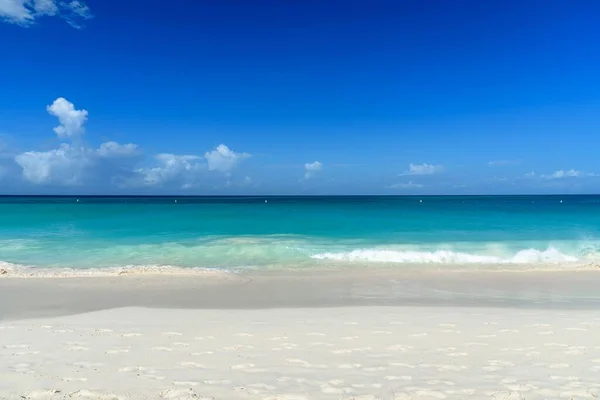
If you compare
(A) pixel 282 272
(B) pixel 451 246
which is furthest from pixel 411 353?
(B) pixel 451 246

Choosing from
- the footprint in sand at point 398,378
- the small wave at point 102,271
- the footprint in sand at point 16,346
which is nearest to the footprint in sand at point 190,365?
the footprint in sand at point 398,378

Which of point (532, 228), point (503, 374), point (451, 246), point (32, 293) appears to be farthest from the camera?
point (532, 228)

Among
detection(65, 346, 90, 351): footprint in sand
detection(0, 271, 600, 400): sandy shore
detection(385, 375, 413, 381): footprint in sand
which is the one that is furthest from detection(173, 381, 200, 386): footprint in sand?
detection(385, 375, 413, 381): footprint in sand

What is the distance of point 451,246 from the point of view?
70.2 feet

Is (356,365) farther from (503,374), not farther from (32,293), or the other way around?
(32,293)

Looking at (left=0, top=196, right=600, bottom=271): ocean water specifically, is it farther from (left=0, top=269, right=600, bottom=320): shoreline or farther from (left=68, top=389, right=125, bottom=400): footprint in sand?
(left=68, top=389, right=125, bottom=400): footprint in sand

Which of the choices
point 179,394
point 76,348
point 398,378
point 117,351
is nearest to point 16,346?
point 76,348

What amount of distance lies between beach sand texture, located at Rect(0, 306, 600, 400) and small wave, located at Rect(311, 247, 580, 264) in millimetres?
9315

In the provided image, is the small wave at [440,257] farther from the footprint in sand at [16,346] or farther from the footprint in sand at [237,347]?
the footprint in sand at [16,346]

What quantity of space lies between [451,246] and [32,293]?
1787 cm

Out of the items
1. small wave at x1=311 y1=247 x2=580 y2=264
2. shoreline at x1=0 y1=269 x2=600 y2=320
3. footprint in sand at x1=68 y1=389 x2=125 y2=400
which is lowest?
small wave at x1=311 y1=247 x2=580 y2=264

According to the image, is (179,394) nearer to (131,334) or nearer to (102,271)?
(131,334)

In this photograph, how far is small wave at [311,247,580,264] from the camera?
58.7 ft

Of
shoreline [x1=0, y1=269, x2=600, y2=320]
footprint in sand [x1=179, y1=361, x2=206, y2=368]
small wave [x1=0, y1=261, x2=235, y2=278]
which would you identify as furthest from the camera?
small wave [x1=0, y1=261, x2=235, y2=278]
